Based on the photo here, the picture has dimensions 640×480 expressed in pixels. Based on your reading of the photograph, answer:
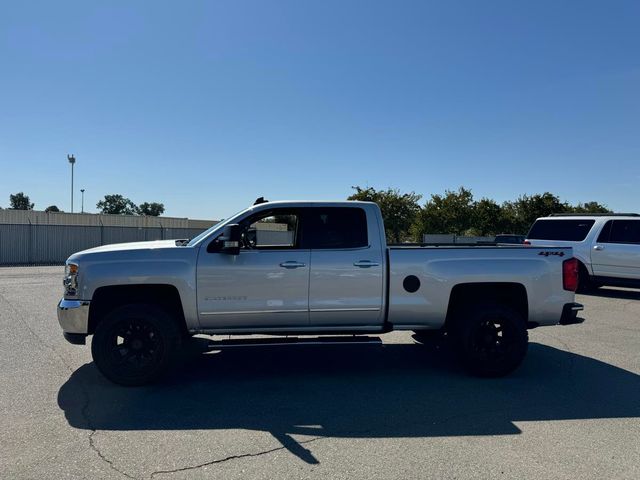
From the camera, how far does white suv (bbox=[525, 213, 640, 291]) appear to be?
12438 millimetres

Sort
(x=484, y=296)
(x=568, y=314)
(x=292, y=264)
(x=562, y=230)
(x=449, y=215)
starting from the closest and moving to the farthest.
Answer: (x=292, y=264) < (x=568, y=314) < (x=484, y=296) < (x=562, y=230) < (x=449, y=215)

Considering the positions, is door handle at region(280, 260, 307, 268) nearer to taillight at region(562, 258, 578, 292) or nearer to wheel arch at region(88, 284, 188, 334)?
wheel arch at region(88, 284, 188, 334)

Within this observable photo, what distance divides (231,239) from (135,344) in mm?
1585

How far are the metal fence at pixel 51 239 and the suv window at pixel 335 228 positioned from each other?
24.0 m

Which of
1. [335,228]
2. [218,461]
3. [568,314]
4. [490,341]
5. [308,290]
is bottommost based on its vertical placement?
[218,461]

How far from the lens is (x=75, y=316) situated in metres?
5.27

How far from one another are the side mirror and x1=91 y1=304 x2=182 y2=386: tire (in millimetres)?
1006

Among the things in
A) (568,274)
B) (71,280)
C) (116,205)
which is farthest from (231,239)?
(116,205)

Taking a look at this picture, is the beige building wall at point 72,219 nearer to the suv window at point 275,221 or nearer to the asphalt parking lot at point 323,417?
the asphalt parking lot at point 323,417

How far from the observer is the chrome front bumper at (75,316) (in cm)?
527

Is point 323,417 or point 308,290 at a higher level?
point 308,290

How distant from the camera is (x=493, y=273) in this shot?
5719 millimetres

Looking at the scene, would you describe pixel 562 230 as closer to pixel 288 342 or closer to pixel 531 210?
pixel 288 342

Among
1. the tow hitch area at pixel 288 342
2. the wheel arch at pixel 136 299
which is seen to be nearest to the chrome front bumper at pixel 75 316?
the wheel arch at pixel 136 299
